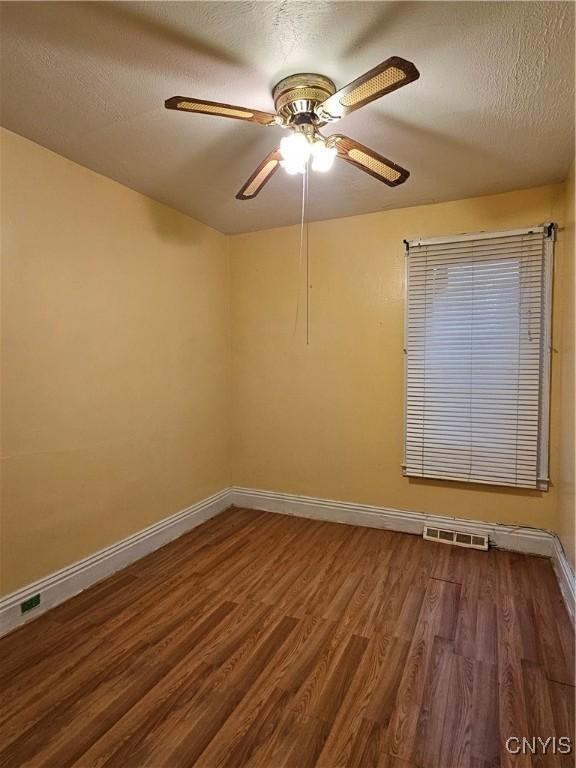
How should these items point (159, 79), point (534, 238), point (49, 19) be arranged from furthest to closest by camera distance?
1. point (534, 238)
2. point (159, 79)
3. point (49, 19)

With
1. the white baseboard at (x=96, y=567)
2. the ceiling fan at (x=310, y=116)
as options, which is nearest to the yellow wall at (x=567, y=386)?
the ceiling fan at (x=310, y=116)

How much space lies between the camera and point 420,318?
299cm

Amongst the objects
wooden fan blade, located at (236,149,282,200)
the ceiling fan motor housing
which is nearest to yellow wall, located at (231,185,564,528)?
wooden fan blade, located at (236,149,282,200)

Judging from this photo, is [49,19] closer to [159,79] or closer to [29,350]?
[159,79]

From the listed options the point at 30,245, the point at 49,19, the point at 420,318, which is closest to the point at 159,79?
the point at 49,19

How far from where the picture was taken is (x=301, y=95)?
5.22 ft

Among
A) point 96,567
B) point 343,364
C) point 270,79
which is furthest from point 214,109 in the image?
point 96,567

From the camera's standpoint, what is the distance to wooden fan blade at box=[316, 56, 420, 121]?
3.78 feet

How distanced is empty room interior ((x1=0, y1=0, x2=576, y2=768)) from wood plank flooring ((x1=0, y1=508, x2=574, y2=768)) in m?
0.01

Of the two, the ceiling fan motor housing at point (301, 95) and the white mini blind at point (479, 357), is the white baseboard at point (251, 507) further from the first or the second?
the ceiling fan motor housing at point (301, 95)

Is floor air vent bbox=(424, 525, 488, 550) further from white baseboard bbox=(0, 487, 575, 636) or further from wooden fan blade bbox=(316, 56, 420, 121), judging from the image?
wooden fan blade bbox=(316, 56, 420, 121)

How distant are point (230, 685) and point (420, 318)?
2587 mm

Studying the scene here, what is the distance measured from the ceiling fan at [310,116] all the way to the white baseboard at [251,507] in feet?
7.90

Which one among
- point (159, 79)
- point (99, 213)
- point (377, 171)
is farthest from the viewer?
point (99, 213)
